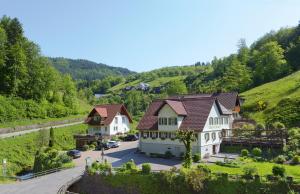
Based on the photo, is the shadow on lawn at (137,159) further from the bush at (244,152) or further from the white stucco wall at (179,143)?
the bush at (244,152)

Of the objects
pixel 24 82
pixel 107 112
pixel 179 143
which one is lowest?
pixel 179 143

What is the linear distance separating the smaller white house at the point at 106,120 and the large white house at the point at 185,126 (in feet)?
64.5

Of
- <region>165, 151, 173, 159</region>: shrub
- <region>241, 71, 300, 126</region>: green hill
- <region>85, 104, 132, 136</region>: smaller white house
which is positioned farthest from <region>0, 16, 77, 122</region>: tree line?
<region>241, 71, 300, 126</region>: green hill

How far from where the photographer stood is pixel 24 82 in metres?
93.1

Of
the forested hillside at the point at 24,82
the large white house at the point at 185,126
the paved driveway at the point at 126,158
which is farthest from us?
the forested hillside at the point at 24,82

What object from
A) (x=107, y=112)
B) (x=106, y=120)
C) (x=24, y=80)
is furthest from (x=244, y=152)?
(x=24, y=80)

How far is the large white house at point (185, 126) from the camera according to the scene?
54.3 meters

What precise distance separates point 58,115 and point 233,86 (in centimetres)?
5285

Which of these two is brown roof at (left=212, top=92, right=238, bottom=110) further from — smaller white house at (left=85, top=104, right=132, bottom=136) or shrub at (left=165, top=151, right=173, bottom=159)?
smaller white house at (left=85, top=104, right=132, bottom=136)

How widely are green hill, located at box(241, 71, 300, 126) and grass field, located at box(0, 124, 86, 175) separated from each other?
3985 cm

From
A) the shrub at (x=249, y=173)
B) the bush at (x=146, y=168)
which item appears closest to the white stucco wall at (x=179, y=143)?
the bush at (x=146, y=168)

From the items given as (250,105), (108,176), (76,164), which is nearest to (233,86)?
(250,105)

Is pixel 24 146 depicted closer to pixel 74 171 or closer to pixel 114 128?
pixel 114 128

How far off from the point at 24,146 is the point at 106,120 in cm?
1772
